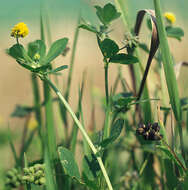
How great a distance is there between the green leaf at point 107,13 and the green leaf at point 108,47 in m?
0.11

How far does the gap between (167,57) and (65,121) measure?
506 millimetres

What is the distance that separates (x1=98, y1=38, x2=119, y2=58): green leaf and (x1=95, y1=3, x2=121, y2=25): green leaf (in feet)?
0.36

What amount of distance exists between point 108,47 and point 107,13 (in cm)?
12

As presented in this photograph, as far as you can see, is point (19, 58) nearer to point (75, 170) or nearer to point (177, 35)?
point (75, 170)

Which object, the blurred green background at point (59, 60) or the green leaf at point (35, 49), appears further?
the blurred green background at point (59, 60)

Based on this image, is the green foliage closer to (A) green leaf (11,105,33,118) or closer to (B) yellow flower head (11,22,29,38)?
(B) yellow flower head (11,22,29,38)

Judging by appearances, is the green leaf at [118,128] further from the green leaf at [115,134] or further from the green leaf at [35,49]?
the green leaf at [35,49]

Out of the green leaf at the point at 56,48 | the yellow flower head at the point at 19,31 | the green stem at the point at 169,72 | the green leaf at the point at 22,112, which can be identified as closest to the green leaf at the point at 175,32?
the green stem at the point at 169,72

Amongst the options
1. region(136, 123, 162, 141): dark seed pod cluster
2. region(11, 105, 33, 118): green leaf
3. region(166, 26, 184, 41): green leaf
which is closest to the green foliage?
region(136, 123, 162, 141): dark seed pod cluster

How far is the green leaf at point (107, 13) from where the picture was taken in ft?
2.46

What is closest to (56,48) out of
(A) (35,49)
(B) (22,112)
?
(A) (35,49)

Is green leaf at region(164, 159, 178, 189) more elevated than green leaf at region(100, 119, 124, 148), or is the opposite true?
green leaf at region(100, 119, 124, 148)

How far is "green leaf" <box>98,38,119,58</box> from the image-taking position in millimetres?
676

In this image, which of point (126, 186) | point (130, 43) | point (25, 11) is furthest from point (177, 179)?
point (25, 11)
